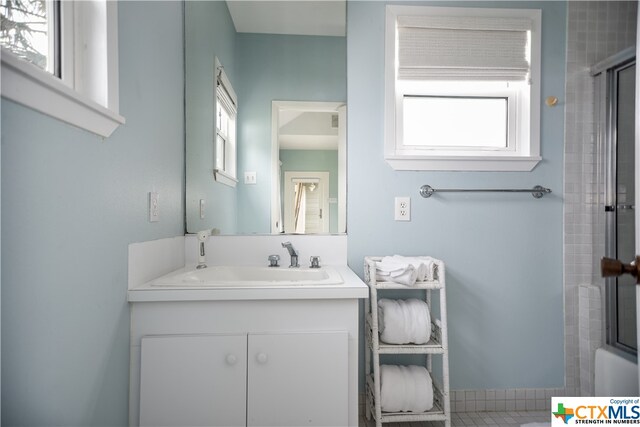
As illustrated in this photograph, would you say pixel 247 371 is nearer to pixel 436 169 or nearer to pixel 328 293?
pixel 328 293

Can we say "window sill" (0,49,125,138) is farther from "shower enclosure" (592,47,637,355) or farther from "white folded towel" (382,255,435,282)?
"shower enclosure" (592,47,637,355)

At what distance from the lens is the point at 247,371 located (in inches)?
47.2

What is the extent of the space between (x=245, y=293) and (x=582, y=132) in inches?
73.8

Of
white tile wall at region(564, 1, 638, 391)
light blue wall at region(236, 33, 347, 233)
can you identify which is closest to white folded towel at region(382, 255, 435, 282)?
light blue wall at region(236, 33, 347, 233)

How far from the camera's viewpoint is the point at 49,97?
2.58ft

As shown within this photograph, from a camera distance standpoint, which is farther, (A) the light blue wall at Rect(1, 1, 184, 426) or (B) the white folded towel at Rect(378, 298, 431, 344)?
(B) the white folded towel at Rect(378, 298, 431, 344)

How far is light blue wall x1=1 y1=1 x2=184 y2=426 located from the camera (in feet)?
2.38

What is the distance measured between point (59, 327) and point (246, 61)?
140cm

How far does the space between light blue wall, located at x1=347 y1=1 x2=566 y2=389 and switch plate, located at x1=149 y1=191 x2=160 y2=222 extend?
890 millimetres

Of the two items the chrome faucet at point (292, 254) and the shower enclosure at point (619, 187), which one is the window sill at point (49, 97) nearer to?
the chrome faucet at point (292, 254)

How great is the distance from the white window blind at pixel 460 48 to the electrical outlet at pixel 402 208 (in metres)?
0.63

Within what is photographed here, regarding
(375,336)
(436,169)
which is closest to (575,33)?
(436,169)

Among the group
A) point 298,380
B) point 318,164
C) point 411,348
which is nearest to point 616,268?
point 411,348

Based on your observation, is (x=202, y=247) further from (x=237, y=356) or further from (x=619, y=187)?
(x=619, y=187)
